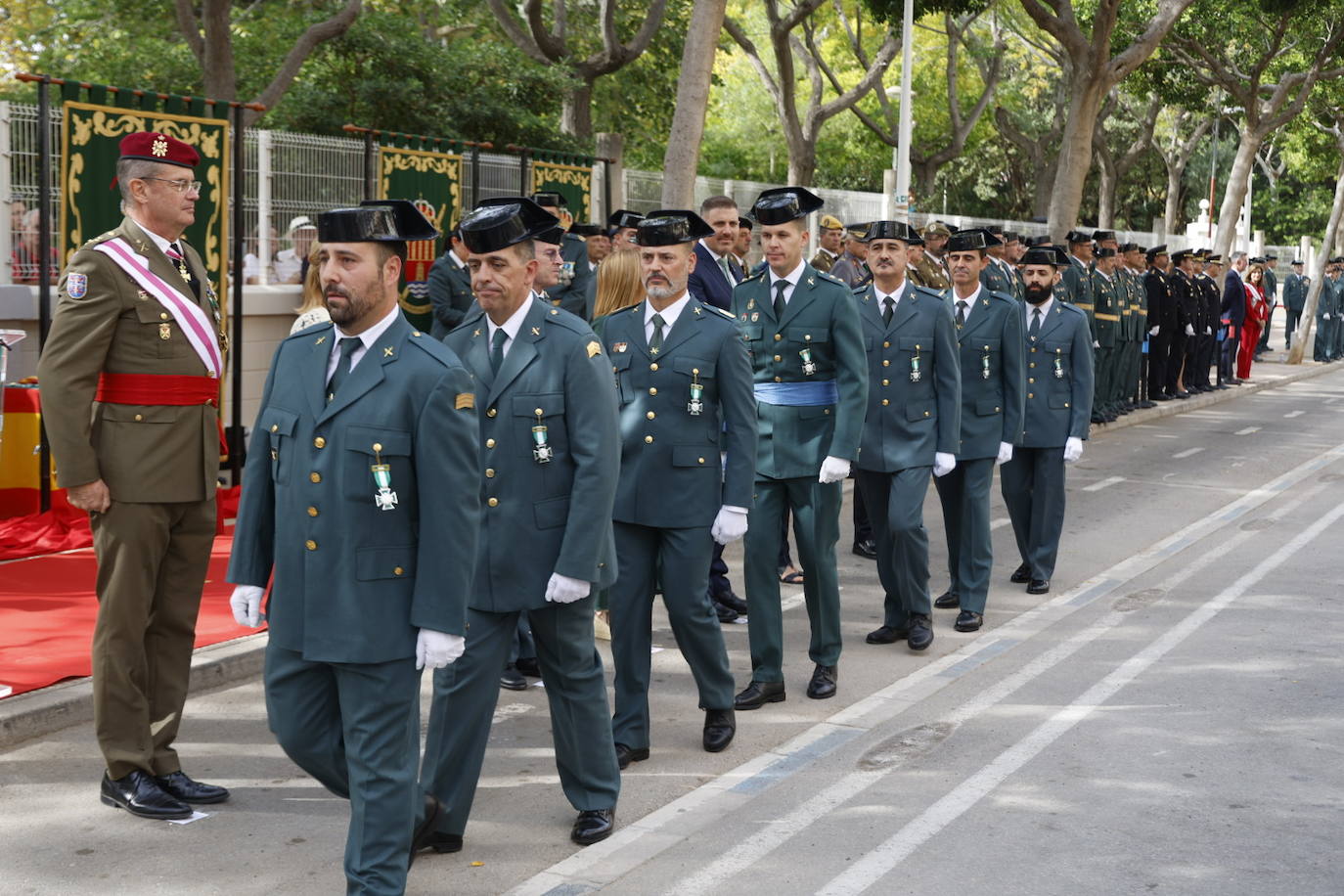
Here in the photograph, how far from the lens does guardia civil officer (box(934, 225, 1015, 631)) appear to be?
862 cm

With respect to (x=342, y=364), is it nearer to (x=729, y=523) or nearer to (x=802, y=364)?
(x=729, y=523)

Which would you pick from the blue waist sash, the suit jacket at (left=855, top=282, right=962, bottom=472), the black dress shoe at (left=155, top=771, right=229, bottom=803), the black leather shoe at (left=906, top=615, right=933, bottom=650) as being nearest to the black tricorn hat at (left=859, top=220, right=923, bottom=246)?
the suit jacket at (left=855, top=282, right=962, bottom=472)

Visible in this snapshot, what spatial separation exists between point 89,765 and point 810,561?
121 inches

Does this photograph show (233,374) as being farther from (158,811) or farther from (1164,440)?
(1164,440)

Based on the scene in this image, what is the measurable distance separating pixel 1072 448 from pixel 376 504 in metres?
6.28

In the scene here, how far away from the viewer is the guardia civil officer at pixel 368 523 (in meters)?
4.19

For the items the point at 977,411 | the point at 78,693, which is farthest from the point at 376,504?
the point at 977,411

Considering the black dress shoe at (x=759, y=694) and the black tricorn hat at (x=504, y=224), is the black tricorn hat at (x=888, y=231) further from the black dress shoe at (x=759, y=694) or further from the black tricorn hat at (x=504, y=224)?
the black tricorn hat at (x=504, y=224)

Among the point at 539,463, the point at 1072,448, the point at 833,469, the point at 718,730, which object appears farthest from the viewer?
the point at 1072,448

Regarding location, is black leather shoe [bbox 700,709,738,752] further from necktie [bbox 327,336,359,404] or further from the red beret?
the red beret

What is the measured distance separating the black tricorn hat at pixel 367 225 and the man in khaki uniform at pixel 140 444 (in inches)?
56.5

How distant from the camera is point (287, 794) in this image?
5730 mm

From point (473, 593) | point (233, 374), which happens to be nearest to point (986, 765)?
point (473, 593)

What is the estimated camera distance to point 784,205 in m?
6.88
